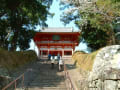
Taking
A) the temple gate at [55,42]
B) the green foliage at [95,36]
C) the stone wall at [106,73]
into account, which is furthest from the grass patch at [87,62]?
the temple gate at [55,42]

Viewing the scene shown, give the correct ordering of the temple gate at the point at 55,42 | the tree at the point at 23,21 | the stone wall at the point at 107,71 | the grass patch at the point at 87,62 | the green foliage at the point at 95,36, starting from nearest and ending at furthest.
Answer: the stone wall at the point at 107,71, the grass patch at the point at 87,62, the tree at the point at 23,21, the green foliage at the point at 95,36, the temple gate at the point at 55,42

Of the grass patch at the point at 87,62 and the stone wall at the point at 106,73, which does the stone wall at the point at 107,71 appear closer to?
the stone wall at the point at 106,73

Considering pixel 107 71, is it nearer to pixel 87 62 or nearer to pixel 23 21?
pixel 87 62

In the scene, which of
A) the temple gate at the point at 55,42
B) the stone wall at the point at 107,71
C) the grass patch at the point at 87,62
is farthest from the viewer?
the temple gate at the point at 55,42

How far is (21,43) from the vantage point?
22859mm

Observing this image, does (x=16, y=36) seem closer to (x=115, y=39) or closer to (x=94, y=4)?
(x=115, y=39)

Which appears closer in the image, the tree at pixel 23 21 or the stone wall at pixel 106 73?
the stone wall at pixel 106 73

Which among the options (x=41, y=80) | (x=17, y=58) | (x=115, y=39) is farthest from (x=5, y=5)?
(x=115, y=39)

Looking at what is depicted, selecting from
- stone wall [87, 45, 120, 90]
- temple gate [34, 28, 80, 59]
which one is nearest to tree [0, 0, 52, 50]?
temple gate [34, 28, 80, 59]

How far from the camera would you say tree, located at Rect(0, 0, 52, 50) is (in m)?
14.9

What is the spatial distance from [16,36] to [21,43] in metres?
2.30

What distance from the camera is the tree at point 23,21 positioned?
14930 mm

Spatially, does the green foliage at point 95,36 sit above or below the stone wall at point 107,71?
above

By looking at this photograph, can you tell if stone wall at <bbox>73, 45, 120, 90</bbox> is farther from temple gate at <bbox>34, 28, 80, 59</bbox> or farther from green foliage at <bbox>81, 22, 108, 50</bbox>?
temple gate at <bbox>34, 28, 80, 59</bbox>
